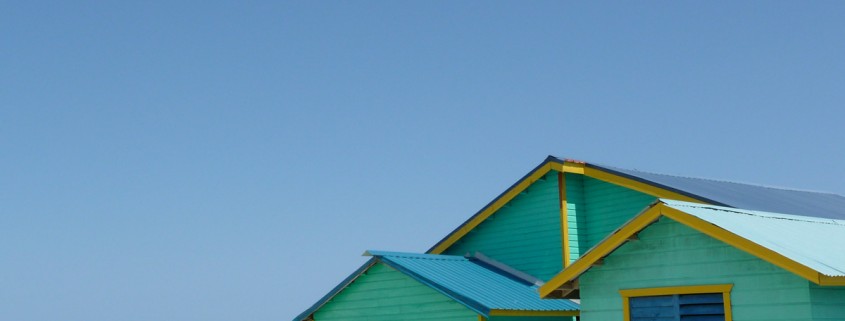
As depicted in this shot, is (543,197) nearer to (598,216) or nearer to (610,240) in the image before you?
(598,216)

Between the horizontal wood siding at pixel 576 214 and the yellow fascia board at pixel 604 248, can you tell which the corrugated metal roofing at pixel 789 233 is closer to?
the yellow fascia board at pixel 604 248

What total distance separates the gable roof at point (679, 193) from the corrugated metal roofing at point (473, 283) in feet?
8.70

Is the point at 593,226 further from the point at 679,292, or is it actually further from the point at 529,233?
the point at 679,292

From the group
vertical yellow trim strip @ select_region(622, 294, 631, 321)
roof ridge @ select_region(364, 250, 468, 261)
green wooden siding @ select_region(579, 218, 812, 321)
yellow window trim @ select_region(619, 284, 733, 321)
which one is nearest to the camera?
green wooden siding @ select_region(579, 218, 812, 321)

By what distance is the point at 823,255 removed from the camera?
17516 millimetres

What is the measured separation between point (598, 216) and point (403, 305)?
6394mm

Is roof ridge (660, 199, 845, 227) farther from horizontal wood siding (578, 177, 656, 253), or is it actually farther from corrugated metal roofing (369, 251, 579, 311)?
horizontal wood siding (578, 177, 656, 253)

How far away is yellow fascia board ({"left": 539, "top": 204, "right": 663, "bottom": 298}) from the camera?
18766 mm

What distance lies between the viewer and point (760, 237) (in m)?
17.8

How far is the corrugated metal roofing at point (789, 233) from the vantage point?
1700 cm

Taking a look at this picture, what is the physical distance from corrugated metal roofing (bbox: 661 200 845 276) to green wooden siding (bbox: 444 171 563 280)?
908cm

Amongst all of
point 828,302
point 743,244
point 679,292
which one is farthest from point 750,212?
point 828,302

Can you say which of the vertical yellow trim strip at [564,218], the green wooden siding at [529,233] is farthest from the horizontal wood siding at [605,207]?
the green wooden siding at [529,233]

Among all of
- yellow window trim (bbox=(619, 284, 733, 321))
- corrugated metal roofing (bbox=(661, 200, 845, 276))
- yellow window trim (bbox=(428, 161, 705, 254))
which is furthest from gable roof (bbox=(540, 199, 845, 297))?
yellow window trim (bbox=(428, 161, 705, 254))
